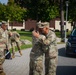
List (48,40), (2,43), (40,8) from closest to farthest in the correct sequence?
(48,40), (2,43), (40,8)

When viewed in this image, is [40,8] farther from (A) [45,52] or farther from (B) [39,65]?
(B) [39,65]

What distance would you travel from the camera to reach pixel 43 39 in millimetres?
7488

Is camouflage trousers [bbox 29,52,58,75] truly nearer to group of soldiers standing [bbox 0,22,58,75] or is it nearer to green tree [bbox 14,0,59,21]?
group of soldiers standing [bbox 0,22,58,75]

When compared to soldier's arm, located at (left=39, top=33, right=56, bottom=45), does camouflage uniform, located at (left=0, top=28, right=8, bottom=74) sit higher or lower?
lower

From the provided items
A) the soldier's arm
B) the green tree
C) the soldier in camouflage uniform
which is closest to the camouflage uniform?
the soldier in camouflage uniform

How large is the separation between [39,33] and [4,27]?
118 inches

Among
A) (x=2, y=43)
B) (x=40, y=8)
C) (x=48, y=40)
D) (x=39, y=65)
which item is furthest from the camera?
(x=40, y=8)

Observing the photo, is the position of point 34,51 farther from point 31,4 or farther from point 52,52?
point 31,4

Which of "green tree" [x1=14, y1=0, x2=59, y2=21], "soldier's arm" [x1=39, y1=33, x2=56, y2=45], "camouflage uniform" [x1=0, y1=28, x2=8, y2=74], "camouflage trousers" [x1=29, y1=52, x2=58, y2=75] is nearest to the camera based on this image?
"soldier's arm" [x1=39, y1=33, x2=56, y2=45]

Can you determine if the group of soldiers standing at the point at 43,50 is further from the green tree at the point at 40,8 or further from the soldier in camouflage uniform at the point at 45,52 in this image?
the green tree at the point at 40,8

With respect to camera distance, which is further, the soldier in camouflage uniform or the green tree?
the green tree

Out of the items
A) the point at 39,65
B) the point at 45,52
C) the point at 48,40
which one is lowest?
the point at 39,65

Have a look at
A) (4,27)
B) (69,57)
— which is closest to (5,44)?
(4,27)

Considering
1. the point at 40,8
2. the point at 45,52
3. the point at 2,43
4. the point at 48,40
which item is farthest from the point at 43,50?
the point at 40,8
